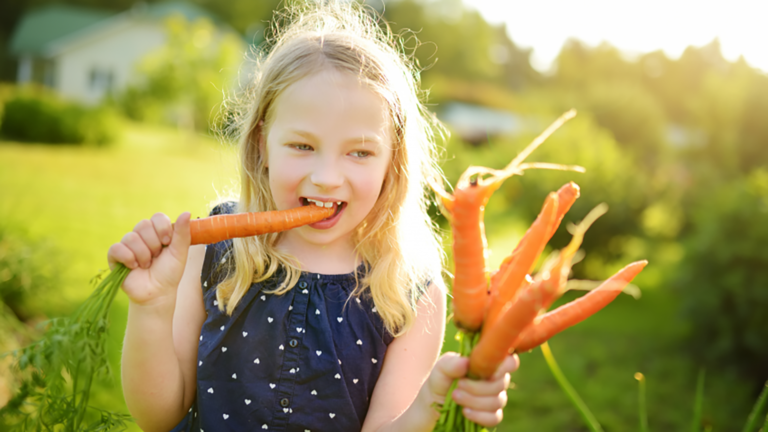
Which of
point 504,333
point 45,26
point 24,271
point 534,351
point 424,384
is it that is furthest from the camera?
point 45,26

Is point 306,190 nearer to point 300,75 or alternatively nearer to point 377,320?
point 300,75

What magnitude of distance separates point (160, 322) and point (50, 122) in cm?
1895

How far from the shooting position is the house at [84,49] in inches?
1336

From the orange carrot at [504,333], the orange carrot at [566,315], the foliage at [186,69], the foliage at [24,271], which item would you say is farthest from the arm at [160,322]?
the foliage at [186,69]

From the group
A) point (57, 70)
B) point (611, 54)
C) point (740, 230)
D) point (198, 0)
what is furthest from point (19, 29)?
point (740, 230)

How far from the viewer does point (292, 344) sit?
6.46 feet

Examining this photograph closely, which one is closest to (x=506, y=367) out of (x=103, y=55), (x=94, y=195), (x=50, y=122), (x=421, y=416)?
(x=421, y=416)

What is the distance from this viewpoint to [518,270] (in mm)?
1508

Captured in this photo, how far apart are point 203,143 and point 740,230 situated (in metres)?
22.3

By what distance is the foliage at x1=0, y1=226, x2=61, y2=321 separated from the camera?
4.80 m

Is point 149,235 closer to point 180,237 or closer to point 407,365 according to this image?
point 180,237

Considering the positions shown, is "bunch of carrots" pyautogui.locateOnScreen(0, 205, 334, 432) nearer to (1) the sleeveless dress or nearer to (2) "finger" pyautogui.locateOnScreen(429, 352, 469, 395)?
(1) the sleeveless dress

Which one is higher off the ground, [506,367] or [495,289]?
[495,289]

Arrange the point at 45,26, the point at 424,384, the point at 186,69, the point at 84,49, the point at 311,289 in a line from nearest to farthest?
the point at 424,384
the point at 311,289
the point at 186,69
the point at 84,49
the point at 45,26
